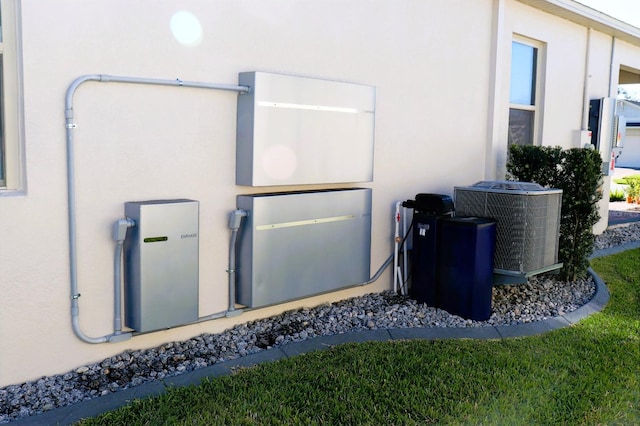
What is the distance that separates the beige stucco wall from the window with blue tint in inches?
74.7

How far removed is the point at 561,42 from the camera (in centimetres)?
873

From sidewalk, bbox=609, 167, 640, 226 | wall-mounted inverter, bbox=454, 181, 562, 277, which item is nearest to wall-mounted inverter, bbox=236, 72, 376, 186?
Answer: wall-mounted inverter, bbox=454, 181, 562, 277

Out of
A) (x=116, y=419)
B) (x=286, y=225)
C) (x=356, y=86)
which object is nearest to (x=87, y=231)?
(x=116, y=419)

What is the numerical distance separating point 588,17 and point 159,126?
6827 millimetres

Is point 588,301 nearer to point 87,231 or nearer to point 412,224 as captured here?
point 412,224

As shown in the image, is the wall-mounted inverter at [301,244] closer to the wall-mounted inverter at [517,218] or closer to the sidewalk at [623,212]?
the wall-mounted inverter at [517,218]

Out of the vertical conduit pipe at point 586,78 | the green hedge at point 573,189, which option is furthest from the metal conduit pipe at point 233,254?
the vertical conduit pipe at point 586,78

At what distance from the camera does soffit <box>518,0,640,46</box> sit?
7930mm

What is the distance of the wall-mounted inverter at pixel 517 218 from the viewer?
18.8 feet

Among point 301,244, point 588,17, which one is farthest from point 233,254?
point 588,17

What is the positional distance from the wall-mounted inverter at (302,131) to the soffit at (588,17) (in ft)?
12.3

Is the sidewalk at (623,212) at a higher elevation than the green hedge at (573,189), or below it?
below

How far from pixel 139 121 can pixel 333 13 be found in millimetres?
2141

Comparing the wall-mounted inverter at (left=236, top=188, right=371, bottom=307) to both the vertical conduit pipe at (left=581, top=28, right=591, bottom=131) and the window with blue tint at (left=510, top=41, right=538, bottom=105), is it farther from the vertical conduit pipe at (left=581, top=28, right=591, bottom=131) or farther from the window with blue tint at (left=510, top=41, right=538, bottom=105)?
the vertical conduit pipe at (left=581, top=28, right=591, bottom=131)
